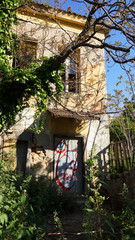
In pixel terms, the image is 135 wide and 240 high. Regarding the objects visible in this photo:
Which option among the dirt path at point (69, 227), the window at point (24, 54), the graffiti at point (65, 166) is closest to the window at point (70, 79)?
the window at point (24, 54)

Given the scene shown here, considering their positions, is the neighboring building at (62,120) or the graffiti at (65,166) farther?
the graffiti at (65,166)

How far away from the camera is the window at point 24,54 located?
626 cm

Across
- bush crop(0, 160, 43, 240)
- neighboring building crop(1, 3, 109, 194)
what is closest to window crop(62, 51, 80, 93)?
neighboring building crop(1, 3, 109, 194)

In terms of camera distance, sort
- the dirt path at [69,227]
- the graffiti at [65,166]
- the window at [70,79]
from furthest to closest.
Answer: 1. the window at [70,79]
2. the graffiti at [65,166]
3. the dirt path at [69,227]

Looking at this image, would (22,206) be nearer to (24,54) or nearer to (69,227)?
(69,227)

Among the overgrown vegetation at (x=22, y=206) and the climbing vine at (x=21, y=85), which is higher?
the climbing vine at (x=21, y=85)

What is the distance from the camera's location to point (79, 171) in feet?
23.3

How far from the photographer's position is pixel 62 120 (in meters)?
7.11

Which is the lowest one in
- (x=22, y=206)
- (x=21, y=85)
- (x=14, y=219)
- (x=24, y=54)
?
(x=14, y=219)

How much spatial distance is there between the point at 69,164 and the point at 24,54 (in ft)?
14.3

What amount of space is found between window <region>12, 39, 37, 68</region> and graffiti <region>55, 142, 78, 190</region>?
3.14 m

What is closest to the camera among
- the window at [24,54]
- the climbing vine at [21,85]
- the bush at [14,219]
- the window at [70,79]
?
the bush at [14,219]

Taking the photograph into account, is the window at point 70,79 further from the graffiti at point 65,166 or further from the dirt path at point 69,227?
the dirt path at point 69,227

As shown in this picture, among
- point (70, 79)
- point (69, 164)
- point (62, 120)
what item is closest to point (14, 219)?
point (69, 164)
